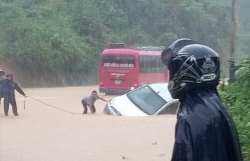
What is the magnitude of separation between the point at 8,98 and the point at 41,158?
25.6ft

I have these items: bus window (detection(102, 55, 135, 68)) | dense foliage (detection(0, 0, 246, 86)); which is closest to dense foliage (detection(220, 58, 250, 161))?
bus window (detection(102, 55, 135, 68))

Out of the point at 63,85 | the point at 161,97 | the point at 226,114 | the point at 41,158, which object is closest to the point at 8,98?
the point at 161,97

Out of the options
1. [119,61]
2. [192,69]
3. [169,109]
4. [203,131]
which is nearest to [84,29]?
[119,61]

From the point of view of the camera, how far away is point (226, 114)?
2.40m

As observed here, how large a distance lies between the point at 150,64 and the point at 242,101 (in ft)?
73.1

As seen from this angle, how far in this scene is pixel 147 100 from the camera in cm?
1520

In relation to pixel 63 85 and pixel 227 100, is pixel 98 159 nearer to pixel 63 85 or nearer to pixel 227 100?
pixel 227 100

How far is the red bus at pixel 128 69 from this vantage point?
1099 inches

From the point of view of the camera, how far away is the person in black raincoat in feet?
7.52

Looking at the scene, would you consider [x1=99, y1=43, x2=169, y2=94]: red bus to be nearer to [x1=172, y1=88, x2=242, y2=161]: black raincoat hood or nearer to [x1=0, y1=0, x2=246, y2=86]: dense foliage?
[x1=0, y1=0, x2=246, y2=86]: dense foliage

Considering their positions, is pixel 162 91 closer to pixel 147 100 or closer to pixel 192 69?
pixel 147 100

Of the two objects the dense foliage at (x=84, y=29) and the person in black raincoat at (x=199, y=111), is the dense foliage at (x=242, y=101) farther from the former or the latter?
the dense foliage at (x=84, y=29)

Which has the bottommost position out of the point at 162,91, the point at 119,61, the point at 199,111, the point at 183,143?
the point at 119,61

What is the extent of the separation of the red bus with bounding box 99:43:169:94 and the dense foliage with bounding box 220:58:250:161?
2051 centimetres
